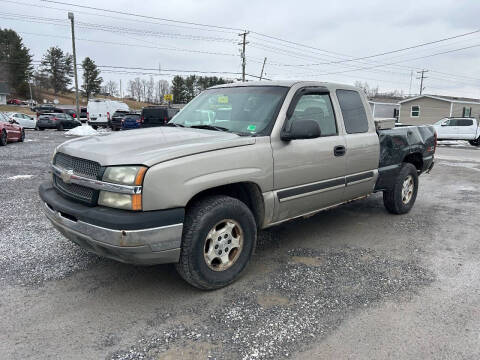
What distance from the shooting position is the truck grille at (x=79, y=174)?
9.55ft

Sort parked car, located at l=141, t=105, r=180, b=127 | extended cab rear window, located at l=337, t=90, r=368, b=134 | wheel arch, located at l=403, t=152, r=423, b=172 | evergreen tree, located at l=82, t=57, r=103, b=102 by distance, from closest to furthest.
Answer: extended cab rear window, located at l=337, t=90, r=368, b=134, wheel arch, located at l=403, t=152, r=423, b=172, parked car, located at l=141, t=105, r=180, b=127, evergreen tree, located at l=82, t=57, r=103, b=102

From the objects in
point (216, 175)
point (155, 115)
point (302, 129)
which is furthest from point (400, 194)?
point (155, 115)

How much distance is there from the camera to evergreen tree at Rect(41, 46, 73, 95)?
91.1 metres

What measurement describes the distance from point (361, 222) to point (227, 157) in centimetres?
306

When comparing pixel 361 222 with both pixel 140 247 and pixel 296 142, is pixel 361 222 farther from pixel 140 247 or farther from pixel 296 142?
pixel 140 247

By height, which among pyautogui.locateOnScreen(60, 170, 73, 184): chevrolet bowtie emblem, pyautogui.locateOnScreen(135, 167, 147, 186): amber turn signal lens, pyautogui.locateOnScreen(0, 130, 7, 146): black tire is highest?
pyautogui.locateOnScreen(135, 167, 147, 186): amber turn signal lens

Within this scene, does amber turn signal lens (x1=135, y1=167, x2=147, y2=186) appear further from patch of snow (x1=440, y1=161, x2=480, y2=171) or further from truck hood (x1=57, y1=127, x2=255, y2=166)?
patch of snow (x1=440, y1=161, x2=480, y2=171)

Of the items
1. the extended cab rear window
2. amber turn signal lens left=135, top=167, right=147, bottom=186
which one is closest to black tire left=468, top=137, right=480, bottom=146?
the extended cab rear window

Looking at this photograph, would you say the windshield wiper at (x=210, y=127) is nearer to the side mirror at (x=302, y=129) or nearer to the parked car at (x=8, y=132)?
the side mirror at (x=302, y=129)

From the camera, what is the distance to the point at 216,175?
10.2 feet

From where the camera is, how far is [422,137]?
600 centimetres

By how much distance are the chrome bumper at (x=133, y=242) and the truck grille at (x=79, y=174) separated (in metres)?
0.21

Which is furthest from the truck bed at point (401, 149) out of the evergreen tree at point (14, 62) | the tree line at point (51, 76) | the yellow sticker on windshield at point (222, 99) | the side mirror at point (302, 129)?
the evergreen tree at point (14, 62)

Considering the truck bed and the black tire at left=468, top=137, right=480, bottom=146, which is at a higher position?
the truck bed
